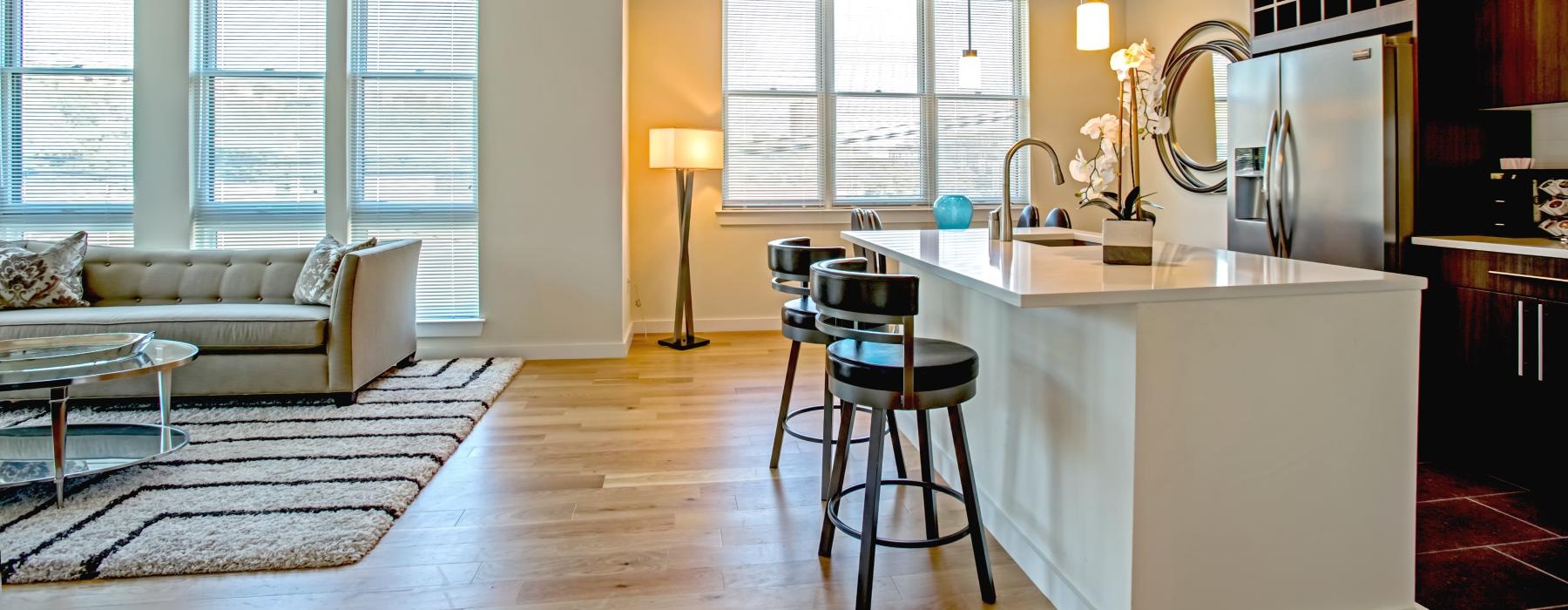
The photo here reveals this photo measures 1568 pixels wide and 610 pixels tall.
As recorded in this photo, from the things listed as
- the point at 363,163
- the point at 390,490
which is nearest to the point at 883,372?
the point at 390,490

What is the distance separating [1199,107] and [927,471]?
4.57 metres

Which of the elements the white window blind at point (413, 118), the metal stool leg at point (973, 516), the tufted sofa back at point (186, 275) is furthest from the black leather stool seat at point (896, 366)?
the white window blind at point (413, 118)

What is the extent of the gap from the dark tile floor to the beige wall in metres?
4.08

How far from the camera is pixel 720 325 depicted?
649 cm

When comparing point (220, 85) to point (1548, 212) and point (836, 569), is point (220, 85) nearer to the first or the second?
point (836, 569)

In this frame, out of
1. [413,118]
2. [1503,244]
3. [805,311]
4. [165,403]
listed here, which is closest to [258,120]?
→ [413,118]

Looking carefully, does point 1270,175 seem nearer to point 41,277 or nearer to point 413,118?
point 413,118

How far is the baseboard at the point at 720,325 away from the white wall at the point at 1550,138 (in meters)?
4.23

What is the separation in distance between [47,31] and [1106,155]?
574 cm

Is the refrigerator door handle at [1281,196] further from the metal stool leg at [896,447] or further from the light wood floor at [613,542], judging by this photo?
the metal stool leg at [896,447]

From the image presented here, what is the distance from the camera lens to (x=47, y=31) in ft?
16.6

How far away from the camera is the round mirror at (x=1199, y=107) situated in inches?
224

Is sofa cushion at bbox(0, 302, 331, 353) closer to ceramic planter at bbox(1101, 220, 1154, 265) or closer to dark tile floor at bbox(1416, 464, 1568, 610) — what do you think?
ceramic planter at bbox(1101, 220, 1154, 265)

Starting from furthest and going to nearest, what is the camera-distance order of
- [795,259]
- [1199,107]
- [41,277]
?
1. [1199,107]
2. [41,277]
3. [795,259]
